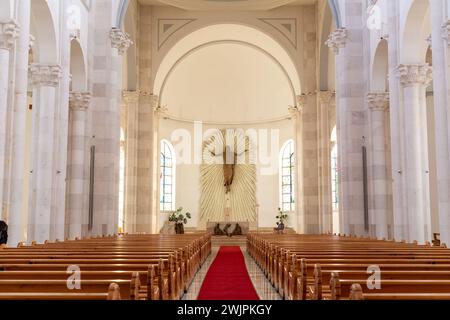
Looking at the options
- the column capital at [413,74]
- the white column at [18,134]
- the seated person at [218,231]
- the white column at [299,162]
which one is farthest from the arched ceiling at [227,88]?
the white column at [18,134]

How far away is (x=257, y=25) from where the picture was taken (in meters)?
29.0

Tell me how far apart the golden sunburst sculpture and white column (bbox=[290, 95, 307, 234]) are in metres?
6.24

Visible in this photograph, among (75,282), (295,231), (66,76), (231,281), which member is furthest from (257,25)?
(75,282)

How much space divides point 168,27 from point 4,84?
59.7 ft

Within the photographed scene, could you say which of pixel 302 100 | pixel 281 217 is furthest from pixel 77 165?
pixel 281 217

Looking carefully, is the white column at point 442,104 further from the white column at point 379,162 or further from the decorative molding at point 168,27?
the decorative molding at point 168,27

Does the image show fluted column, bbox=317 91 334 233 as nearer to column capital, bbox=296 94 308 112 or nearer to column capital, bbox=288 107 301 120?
column capital, bbox=296 94 308 112

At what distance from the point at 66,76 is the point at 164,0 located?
12706 mm

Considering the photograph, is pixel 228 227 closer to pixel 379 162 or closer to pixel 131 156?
pixel 131 156

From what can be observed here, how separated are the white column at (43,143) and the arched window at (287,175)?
2177cm

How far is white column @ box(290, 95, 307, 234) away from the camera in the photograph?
92.9 feet

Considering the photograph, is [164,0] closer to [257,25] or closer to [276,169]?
[257,25]

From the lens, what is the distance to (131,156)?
27.3 m
